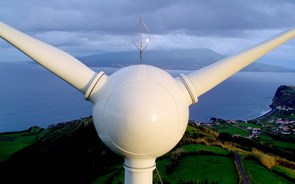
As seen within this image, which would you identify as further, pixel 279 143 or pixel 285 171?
pixel 279 143

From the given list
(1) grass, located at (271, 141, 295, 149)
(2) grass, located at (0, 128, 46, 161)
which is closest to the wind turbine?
(2) grass, located at (0, 128, 46, 161)

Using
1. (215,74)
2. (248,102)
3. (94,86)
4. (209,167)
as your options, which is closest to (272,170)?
(209,167)

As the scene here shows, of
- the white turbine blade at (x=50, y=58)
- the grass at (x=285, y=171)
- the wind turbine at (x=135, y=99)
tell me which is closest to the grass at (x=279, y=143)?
the grass at (x=285, y=171)

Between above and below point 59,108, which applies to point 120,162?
above

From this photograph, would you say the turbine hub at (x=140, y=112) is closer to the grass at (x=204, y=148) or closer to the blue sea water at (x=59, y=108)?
the grass at (x=204, y=148)

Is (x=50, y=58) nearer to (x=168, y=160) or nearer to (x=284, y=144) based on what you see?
(x=168, y=160)

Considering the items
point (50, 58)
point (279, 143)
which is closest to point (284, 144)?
point (279, 143)

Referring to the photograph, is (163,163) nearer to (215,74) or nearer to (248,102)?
(215,74)

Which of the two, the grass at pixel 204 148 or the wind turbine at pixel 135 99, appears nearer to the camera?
the wind turbine at pixel 135 99

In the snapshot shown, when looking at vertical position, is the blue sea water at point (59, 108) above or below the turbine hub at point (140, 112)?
below
